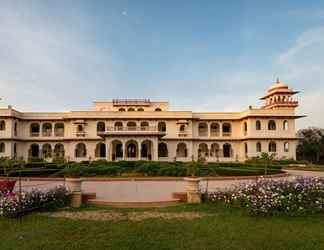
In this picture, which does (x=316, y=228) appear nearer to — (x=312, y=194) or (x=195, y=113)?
(x=312, y=194)

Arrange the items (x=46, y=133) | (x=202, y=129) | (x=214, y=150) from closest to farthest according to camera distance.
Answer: (x=46, y=133) → (x=214, y=150) → (x=202, y=129)

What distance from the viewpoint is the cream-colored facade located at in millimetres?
36250

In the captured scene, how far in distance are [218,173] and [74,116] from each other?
23668 mm

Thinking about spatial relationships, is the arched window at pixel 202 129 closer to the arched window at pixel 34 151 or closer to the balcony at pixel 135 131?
the balcony at pixel 135 131

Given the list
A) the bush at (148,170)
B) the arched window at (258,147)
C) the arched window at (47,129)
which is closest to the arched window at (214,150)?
the arched window at (258,147)

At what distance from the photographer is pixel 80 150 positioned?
126 feet

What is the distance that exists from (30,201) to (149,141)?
1079 inches

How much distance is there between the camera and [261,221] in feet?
22.2

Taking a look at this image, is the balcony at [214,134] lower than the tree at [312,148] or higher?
higher

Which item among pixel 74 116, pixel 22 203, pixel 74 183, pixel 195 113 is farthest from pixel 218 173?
pixel 74 116

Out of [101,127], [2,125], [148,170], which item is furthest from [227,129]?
[2,125]

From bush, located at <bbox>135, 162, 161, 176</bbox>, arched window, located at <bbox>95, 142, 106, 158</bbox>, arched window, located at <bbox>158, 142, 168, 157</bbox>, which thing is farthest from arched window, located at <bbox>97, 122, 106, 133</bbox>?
bush, located at <bbox>135, 162, 161, 176</bbox>

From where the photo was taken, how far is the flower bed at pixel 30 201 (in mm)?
7195

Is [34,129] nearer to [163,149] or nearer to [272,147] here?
[163,149]
